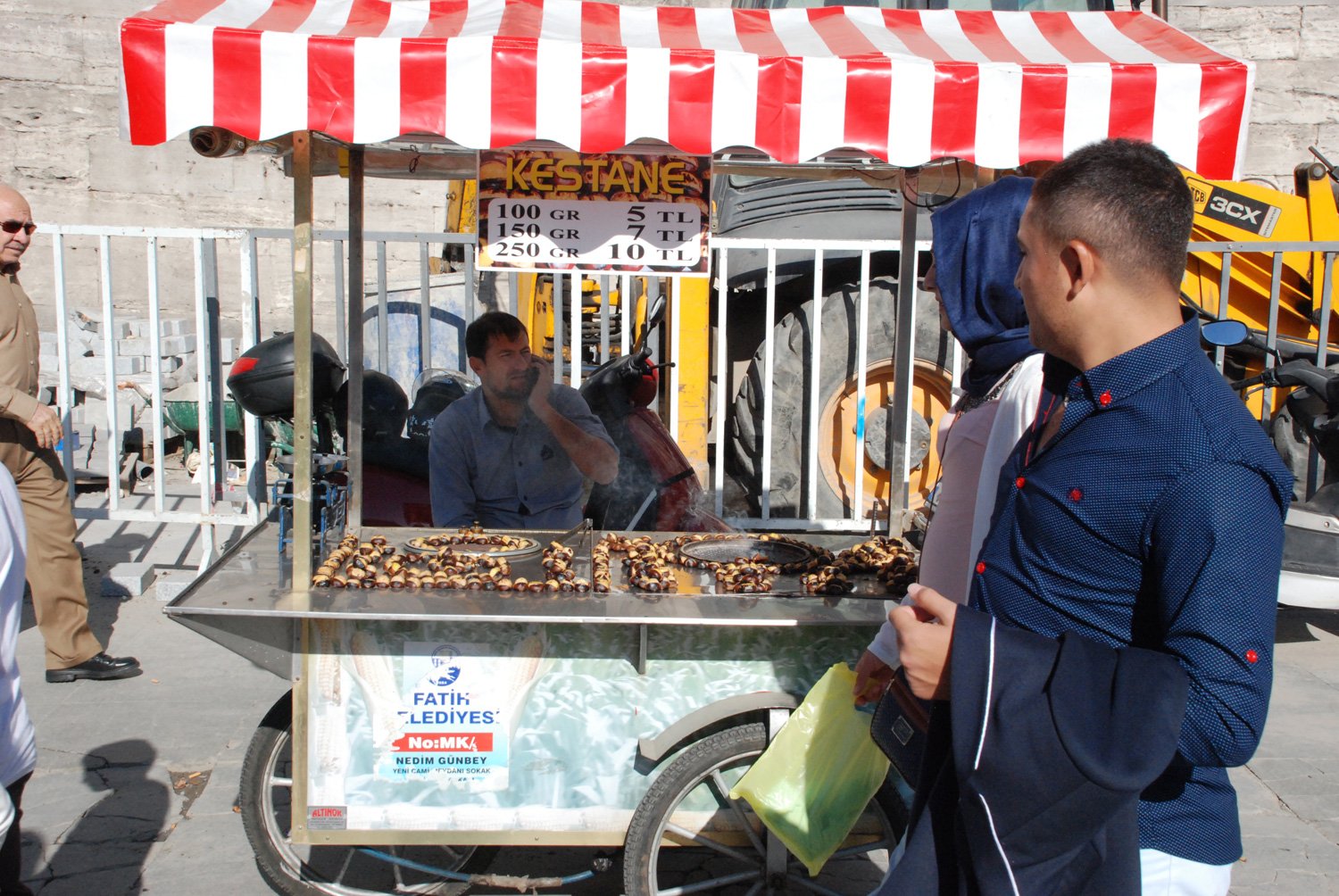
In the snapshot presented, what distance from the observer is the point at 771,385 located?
5914mm

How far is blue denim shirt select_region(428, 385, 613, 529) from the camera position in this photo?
413 cm

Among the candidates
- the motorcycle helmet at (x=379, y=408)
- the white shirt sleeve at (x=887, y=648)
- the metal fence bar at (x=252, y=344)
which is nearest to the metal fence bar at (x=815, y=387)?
the motorcycle helmet at (x=379, y=408)

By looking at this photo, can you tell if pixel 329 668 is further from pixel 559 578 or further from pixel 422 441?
pixel 422 441

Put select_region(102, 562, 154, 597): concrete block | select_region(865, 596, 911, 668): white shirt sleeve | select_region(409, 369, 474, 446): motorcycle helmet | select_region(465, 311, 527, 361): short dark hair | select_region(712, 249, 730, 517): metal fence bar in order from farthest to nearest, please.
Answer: select_region(102, 562, 154, 597): concrete block, select_region(712, 249, 730, 517): metal fence bar, select_region(409, 369, 474, 446): motorcycle helmet, select_region(465, 311, 527, 361): short dark hair, select_region(865, 596, 911, 668): white shirt sleeve

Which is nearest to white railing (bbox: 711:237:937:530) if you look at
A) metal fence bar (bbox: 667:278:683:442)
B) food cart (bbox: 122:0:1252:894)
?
metal fence bar (bbox: 667:278:683:442)

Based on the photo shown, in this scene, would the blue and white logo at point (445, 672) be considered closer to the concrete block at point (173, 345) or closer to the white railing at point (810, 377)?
the white railing at point (810, 377)

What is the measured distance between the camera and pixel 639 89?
8.70ft

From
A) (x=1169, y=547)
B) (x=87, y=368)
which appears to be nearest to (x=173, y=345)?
(x=87, y=368)

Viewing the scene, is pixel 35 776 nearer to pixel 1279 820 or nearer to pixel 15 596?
pixel 15 596

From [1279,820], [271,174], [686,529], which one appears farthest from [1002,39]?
[271,174]

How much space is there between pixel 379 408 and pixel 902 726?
10.6ft

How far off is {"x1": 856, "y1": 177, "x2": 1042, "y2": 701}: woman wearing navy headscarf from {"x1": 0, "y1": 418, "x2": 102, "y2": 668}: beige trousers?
367cm

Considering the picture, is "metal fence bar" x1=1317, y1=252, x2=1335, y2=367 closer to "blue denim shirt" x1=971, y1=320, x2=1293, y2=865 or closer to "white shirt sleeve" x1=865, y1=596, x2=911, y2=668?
"white shirt sleeve" x1=865, y1=596, x2=911, y2=668

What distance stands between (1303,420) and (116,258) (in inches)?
376
